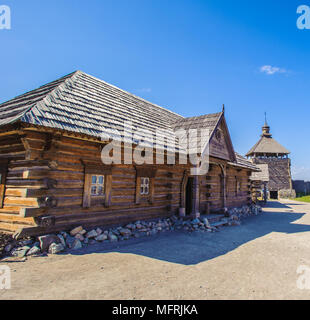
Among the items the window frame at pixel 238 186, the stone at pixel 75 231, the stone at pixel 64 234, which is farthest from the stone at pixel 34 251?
the window frame at pixel 238 186

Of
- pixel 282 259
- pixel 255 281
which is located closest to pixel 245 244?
pixel 282 259

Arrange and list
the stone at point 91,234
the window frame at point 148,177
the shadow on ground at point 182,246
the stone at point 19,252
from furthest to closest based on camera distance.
Answer: 1. the window frame at point 148,177
2. the stone at point 91,234
3. the shadow on ground at point 182,246
4. the stone at point 19,252

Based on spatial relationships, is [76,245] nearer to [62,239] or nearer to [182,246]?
[62,239]

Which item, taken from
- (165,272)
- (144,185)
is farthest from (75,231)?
(144,185)

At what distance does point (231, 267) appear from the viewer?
5.27 m

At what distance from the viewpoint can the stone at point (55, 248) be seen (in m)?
5.62

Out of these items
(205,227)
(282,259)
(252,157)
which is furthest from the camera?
(252,157)

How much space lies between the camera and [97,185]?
747 cm

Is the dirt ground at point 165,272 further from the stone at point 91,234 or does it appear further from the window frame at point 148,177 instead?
the window frame at point 148,177

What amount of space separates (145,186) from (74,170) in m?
3.40

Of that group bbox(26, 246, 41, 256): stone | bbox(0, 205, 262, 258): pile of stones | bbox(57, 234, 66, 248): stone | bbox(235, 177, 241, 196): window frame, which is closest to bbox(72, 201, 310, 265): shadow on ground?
bbox(0, 205, 262, 258): pile of stones

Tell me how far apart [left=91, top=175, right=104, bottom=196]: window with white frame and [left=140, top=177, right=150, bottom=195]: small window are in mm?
2030
